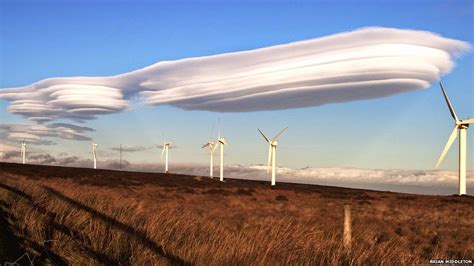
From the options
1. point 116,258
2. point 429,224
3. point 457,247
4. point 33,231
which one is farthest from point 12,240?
point 429,224

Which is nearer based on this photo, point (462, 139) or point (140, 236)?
point (140, 236)

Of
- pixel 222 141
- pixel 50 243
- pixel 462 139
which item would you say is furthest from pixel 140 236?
pixel 222 141

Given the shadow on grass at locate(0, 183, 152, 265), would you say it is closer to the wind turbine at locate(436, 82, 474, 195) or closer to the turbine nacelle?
the wind turbine at locate(436, 82, 474, 195)

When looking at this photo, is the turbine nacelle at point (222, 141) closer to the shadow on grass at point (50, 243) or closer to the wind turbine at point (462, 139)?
the wind turbine at point (462, 139)

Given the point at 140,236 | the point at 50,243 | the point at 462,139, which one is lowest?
the point at 50,243

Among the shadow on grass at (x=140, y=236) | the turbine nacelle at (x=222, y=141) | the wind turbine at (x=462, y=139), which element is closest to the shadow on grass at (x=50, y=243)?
the shadow on grass at (x=140, y=236)

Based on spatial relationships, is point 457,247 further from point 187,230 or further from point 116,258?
point 116,258

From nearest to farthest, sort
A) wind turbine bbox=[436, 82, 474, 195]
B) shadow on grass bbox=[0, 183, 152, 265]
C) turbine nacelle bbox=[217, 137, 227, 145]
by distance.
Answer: shadow on grass bbox=[0, 183, 152, 265]
wind turbine bbox=[436, 82, 474, 195]
turbine nacelle bbox=[217, 137, 227, 145]

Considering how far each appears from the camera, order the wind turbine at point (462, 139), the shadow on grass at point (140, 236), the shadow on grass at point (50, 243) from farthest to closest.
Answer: the wind turbine at point (462, 139) → the shadow on grass at point (50, 243) → the shadow on grass at point (140, 236)

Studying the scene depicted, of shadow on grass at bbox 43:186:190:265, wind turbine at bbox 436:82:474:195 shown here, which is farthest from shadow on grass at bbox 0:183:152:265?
wind turbine at bbox 436:82:474:195

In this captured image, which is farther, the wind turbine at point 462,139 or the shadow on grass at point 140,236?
the wind turbine at point 462,139

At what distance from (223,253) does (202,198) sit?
3506cm

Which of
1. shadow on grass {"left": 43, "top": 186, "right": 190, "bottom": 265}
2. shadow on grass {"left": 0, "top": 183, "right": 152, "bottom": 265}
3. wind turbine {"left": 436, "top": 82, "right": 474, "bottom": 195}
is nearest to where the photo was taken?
shadow on grass {"left": 43, "top": 186, "right": 190, "bottom": 265}

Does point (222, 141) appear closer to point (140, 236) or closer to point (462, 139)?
point (462, 139)
